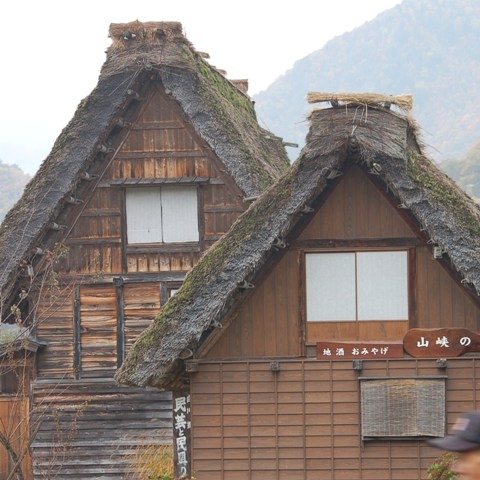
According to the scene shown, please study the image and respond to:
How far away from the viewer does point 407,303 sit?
47.5ft

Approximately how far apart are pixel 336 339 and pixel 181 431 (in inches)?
98.7

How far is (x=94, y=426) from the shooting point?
20.2 metres

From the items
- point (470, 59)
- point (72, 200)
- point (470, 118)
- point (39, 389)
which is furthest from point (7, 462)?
point (470, 59)

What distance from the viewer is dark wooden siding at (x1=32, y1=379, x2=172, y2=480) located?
65.6 ft

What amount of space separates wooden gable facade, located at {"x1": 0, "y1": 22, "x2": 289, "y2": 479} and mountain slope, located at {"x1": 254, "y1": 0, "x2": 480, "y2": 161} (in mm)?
136273

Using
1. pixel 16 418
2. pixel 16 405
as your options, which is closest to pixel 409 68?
pixel 16 418

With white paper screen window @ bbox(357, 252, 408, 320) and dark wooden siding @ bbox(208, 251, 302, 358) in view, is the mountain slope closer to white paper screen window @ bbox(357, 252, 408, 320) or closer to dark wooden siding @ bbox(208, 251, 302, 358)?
white paper screen window @ bbox(357, 252, 408, 320)

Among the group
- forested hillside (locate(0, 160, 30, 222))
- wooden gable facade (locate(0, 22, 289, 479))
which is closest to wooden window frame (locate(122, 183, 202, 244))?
wooden gable facade (locate(0, 22, 289, 479))

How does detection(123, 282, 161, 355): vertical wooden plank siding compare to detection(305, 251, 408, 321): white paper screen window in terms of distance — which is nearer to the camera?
detection(305, 251, 408, 321): white paper screen window

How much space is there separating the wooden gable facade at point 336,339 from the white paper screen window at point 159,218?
590cm

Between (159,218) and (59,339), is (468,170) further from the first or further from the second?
(59,339)

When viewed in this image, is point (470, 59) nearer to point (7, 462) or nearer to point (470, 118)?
point (470, 118)

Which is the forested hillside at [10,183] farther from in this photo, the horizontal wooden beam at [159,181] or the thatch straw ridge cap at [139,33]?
the horizontal wooden beam at [159,181]

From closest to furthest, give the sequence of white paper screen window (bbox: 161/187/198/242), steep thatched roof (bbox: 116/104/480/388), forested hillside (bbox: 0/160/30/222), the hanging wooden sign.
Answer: steep thatched roof (bbox: 116/104/480/388), the hanging wooden sign, white paper screen window (bbox: 161/187/198/242), forested hillside (bbox: 0/160/30/222)
